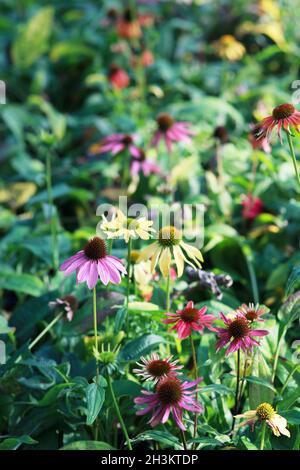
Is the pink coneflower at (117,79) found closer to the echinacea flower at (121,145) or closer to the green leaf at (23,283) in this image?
the echinacea flower at (121,145)

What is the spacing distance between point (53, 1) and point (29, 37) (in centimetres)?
92

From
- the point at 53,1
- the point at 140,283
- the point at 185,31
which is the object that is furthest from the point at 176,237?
the point at 53,1

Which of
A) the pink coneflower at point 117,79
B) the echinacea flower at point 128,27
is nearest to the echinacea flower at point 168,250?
the pink coneflower at point 117,79

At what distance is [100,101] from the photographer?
127 inches

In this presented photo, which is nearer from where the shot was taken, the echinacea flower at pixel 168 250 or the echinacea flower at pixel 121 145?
the echinacea flower at pixel 168 250

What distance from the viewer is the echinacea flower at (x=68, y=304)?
1631 mm

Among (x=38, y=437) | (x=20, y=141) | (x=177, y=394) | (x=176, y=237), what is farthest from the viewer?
(x=20, y=141)

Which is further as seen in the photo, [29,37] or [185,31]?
[185,31]

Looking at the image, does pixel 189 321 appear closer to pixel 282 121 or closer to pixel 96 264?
pixel 96 264

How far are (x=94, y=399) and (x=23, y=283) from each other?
703 millimetres

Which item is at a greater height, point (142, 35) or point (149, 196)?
point (142, 35)

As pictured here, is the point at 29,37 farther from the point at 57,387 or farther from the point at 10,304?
the point at 57,387

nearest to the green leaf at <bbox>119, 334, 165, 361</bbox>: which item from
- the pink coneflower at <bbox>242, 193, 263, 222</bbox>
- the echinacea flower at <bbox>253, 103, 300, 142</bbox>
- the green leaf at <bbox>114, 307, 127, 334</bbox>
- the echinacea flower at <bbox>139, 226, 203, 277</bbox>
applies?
the green leaf at <bbox>114, 307, 127, 334</bbox>

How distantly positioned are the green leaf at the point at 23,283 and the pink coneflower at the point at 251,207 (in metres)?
0.69
